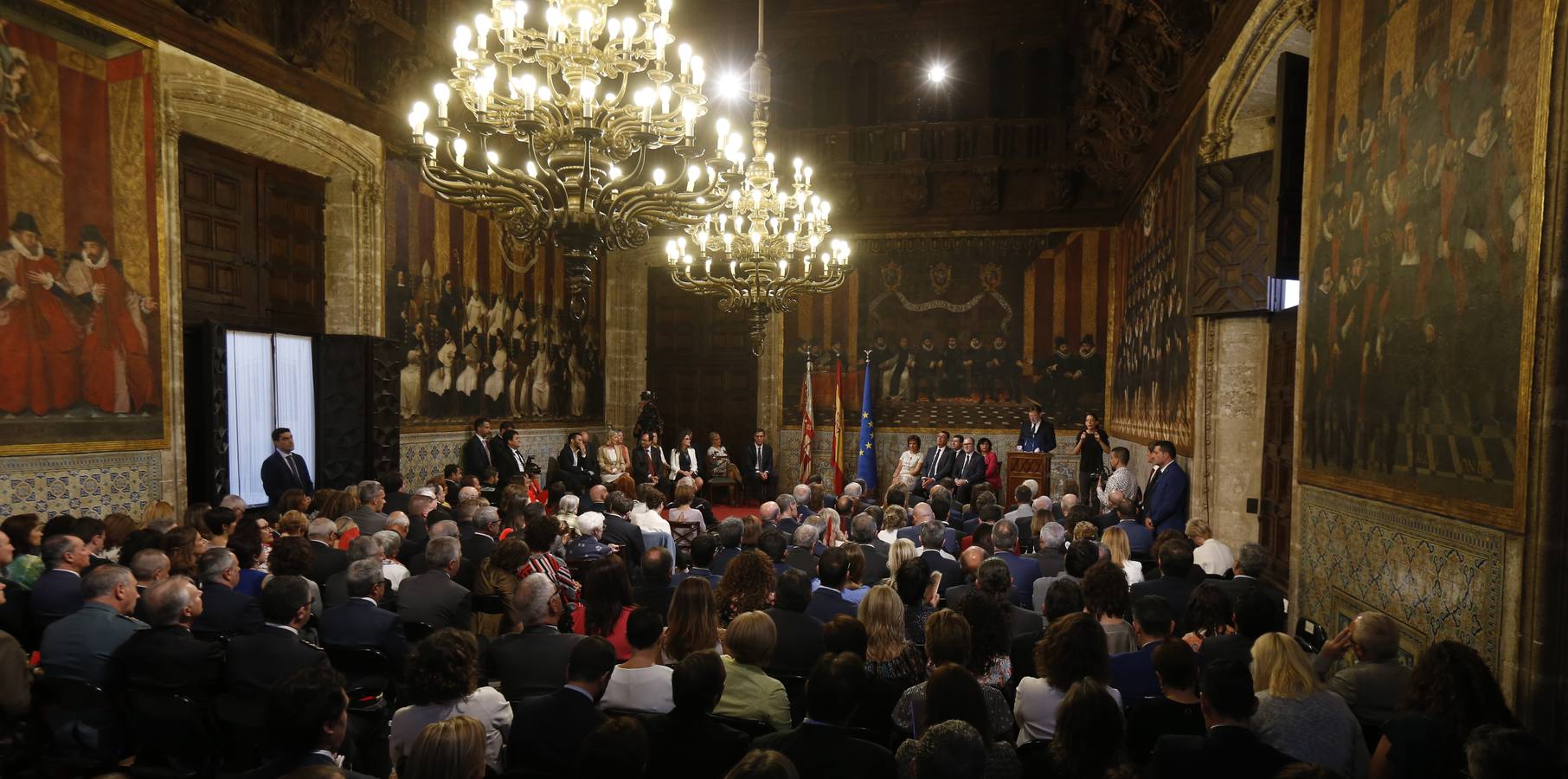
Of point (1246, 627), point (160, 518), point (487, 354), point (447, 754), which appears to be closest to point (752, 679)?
point (447, 754)

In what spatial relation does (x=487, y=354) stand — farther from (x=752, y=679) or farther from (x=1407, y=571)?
(x=1407, y=571)

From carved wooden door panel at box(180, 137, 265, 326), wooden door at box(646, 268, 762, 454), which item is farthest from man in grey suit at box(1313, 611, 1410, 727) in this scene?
wooden door at box(646, 268, 762, 454)

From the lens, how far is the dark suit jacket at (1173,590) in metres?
4.88

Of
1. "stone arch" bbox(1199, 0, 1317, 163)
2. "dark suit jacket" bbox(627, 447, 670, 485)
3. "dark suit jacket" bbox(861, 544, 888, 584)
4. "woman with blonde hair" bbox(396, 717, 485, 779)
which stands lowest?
"dark suit jacket" bbox(627, 447, 670, 485)

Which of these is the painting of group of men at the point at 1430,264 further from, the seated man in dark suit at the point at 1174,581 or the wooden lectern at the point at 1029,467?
the wooden lectern at the point at 1029,467

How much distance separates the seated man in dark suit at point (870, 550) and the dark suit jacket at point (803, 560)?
1.22 ft

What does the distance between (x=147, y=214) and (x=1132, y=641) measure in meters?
8.83

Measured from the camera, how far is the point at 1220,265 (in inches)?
303

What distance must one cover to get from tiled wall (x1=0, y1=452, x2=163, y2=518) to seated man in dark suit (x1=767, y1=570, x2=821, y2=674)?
245 inches

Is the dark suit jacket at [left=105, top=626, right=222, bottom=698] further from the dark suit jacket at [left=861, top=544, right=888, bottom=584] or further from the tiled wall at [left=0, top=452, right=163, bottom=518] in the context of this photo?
the tiled wall at [left=0, top=452, right=163, bottom=518]

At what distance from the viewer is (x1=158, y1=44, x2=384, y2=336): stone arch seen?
8.29 metres

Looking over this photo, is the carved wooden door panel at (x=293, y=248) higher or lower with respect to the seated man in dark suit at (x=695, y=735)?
higher

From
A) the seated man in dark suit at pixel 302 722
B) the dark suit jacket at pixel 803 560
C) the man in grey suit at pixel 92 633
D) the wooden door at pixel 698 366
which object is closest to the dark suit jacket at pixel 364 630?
the man in grey suit at pixel 92 633

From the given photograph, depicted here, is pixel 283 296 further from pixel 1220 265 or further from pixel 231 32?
pixel 1220 265
